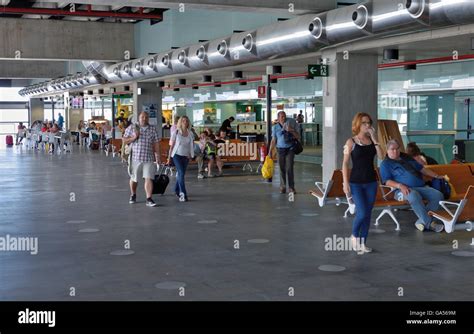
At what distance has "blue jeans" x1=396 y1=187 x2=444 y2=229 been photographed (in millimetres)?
9945

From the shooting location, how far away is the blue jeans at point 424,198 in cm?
995

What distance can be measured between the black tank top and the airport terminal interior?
95cm

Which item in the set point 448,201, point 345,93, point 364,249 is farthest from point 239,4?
point 364,249

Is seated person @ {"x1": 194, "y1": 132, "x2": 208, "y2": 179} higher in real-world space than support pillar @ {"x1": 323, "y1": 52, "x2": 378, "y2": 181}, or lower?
lower

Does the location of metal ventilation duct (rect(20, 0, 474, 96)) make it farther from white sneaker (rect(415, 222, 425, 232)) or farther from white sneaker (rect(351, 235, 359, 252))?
white sneaker (rect(351, 235, 359, 252))

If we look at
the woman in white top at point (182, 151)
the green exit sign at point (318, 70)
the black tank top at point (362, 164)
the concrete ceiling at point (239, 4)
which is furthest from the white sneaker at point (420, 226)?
the green exit sign at point (318, 70)

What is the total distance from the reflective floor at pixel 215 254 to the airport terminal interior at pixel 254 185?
0.03 m

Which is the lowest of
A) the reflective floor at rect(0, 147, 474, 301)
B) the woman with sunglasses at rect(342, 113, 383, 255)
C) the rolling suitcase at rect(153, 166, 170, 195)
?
the reflective floor at rect(0, 147, 474, 301)

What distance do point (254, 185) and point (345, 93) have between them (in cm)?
338

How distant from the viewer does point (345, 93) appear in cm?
1523

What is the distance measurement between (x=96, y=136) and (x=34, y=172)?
17.3 m

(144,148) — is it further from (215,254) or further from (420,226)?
(420,226)

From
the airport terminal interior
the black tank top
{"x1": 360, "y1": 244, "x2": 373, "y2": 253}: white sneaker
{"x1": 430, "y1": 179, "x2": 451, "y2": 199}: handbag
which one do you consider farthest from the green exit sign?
{"x1": 360, "y1": 244, "x2": 373, "y2": 253}: white sneaker
